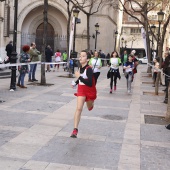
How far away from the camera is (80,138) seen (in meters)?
6.75

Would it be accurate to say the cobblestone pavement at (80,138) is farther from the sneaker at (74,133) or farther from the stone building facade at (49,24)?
the stone building facade at (49,24)

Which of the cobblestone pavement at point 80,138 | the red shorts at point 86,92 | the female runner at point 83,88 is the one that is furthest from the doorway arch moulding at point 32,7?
the red shorts at point 86,92

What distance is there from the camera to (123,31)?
83688mm

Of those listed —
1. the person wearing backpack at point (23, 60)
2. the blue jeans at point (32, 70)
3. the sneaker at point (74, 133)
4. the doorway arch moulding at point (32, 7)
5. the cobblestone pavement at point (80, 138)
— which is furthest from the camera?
the doorway arch moulding at point (32, 7)

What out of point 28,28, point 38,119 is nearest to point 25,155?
point 38,119

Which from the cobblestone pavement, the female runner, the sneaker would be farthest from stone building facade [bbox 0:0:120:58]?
the sneaker

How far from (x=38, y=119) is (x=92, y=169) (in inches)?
136

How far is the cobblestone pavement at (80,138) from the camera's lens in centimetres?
531

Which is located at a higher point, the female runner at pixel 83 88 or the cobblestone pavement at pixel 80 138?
the female runner at pixel 83 88

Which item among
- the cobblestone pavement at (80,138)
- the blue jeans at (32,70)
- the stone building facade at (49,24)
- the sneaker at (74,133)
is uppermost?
the stone building facade at (49,24)

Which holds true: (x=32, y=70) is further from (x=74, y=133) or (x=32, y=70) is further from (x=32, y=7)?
(x=32, y=7)

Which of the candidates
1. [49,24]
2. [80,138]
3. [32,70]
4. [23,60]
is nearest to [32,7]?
[49,24]

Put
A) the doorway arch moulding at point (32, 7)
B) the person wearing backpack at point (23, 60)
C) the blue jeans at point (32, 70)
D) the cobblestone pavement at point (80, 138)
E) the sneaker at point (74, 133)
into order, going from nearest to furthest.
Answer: the cobblestone pavement at point (80, 138) < the sneaker at point (74, 133) < the person wearing backpack at point (23, 60) < the blue jeans at point (32, 70) < the doorway arch moulding at point (32, 7)

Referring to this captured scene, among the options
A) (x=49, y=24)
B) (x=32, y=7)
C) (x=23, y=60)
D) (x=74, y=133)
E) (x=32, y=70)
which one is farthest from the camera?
(x=49, y=24)
